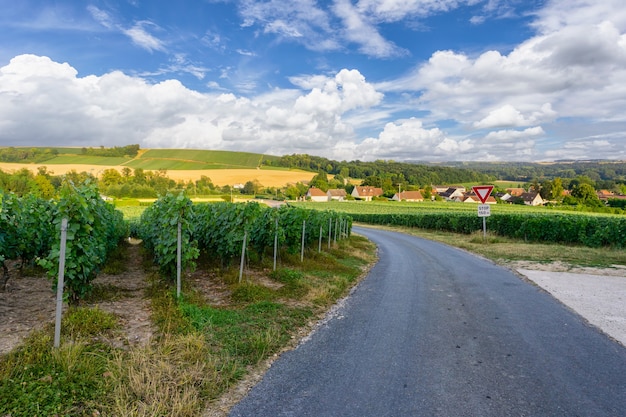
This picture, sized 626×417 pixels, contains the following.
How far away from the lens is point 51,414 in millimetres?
3564

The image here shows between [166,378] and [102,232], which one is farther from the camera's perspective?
[102,232]

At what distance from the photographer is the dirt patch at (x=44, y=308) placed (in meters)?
5.63

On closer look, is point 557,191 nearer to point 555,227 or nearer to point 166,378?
point 555,227

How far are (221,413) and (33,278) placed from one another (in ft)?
28.1

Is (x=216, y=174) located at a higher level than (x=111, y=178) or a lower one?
higher

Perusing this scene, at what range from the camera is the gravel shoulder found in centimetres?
718

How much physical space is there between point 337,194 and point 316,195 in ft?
31.2

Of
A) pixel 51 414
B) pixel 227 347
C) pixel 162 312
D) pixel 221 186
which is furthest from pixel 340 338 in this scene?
pixel 221 186

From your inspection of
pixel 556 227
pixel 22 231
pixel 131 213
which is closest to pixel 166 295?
pixel 22 231

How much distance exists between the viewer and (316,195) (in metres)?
95.6

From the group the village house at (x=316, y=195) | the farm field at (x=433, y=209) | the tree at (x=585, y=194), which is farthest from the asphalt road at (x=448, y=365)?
the village house at (x=316, y=195)

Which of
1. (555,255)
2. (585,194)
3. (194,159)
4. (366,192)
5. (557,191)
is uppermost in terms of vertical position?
(194,159)

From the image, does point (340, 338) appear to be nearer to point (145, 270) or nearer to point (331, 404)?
point (331, 404)

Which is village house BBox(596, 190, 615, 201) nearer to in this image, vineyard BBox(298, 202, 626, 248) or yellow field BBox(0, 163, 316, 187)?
yellow field BBox(0, 163, 316, 187)
